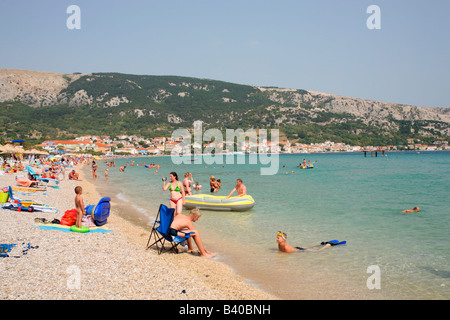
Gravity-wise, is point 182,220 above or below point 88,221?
above

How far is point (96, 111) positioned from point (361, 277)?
137924 millimetres

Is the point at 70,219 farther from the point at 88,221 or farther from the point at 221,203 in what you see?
the point at 221,203

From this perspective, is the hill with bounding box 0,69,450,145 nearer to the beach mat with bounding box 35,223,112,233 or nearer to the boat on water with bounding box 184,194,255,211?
the boat on water with bounding box 184,194,255,211

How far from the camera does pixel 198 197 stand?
13875mm

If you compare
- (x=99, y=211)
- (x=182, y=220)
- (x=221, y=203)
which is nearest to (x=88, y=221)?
(x=99, y=211)

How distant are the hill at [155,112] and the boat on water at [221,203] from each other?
4103 inches

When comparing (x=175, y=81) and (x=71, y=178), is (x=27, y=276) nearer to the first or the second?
(x=71, y=178)

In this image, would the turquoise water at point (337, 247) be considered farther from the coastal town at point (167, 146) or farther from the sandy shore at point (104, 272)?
the coastal town at point (167, 146)

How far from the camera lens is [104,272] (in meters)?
5.37

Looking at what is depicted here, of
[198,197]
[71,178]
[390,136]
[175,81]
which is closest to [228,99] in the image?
[175,81]

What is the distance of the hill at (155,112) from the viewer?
124 m

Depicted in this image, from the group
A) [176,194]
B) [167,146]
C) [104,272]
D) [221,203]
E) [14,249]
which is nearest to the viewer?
[104,272]

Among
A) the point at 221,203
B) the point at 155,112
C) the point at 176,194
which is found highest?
the point at 155,112

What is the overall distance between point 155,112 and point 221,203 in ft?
417
